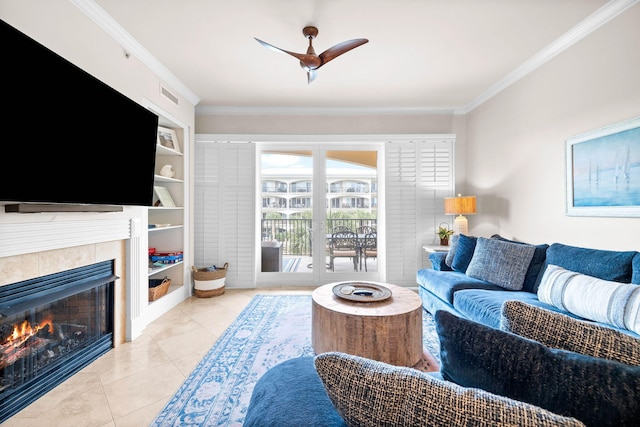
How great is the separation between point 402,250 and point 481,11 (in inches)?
113

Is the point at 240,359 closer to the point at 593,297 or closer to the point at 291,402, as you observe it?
the point at 291,402

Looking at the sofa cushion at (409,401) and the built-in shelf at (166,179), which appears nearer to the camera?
the sofa cushion at (409,401)

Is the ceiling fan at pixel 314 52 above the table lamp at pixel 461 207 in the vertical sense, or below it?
above

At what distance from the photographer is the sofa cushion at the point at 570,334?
669mm

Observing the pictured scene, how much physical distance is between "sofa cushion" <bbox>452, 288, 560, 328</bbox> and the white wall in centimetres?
76

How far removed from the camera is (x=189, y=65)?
2986 millimetres

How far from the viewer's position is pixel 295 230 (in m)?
4.31

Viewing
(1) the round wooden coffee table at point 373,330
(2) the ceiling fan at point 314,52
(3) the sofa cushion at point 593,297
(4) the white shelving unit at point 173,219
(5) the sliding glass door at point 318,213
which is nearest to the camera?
(3) the sofa cushion at point 593,297

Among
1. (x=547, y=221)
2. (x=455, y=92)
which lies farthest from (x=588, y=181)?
(x=455, y=92)

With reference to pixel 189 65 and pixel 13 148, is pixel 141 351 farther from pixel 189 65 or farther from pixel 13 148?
pixel 189 65

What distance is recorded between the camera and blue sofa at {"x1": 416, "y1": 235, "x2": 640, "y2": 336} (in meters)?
1.87

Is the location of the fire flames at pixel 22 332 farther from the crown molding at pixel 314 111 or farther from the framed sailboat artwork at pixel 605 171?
the framed sailboat artwork at pixel 605 171

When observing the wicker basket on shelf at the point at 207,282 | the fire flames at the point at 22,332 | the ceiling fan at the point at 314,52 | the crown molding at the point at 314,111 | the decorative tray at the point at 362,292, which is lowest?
the wicker basket on shelf at the point at 207,282

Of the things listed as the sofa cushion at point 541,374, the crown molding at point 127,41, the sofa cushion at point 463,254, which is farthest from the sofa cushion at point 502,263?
the crown molding at point 127,41
